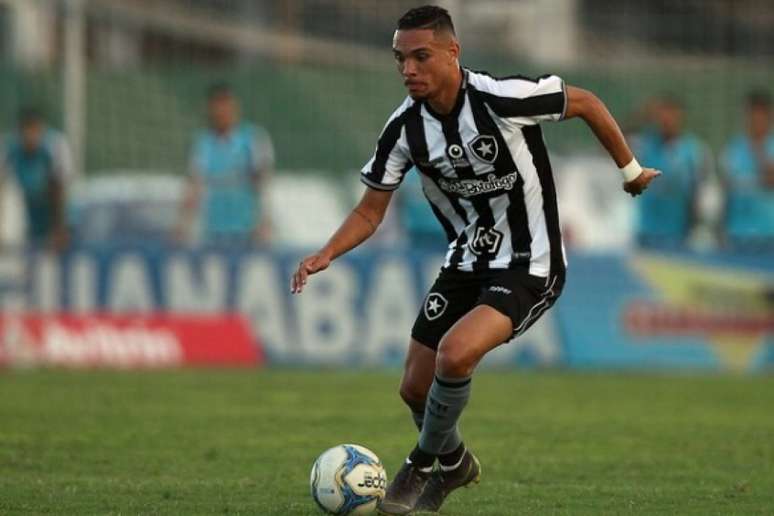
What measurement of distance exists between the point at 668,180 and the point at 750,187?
80 cm

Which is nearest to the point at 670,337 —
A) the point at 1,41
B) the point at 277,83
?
the point at 277,83

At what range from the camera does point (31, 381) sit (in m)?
15.2

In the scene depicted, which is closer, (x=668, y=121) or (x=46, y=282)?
(x=668, y=121)

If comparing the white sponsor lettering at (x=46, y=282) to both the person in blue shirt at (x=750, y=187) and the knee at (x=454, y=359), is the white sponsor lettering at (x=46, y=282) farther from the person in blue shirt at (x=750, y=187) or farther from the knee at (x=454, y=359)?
the knee at (x=454, y=359)

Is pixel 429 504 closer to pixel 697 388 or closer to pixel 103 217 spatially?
pixel 697 388

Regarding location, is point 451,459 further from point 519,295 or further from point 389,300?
point 389,300

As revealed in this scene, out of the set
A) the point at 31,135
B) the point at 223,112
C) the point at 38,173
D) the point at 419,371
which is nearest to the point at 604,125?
the point at 419,371

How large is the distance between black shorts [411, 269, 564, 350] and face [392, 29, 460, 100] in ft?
3.00

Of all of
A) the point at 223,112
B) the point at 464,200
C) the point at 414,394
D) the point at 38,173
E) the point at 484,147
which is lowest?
the point at 414,394

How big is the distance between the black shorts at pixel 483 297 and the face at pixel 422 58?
0.91 metres

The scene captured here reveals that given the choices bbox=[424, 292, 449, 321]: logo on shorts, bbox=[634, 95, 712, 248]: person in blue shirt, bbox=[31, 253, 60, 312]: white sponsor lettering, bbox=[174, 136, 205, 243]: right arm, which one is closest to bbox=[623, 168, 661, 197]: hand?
bbox=[424, 292, 449, 321]: logo on shorts

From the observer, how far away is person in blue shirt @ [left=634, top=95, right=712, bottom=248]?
1680 cm

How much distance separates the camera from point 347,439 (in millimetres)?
10703

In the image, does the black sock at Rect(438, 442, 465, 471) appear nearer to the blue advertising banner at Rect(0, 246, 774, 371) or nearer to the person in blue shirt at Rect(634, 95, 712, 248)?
the blue advertising banner at Rect(0, 246, 774, 371)
